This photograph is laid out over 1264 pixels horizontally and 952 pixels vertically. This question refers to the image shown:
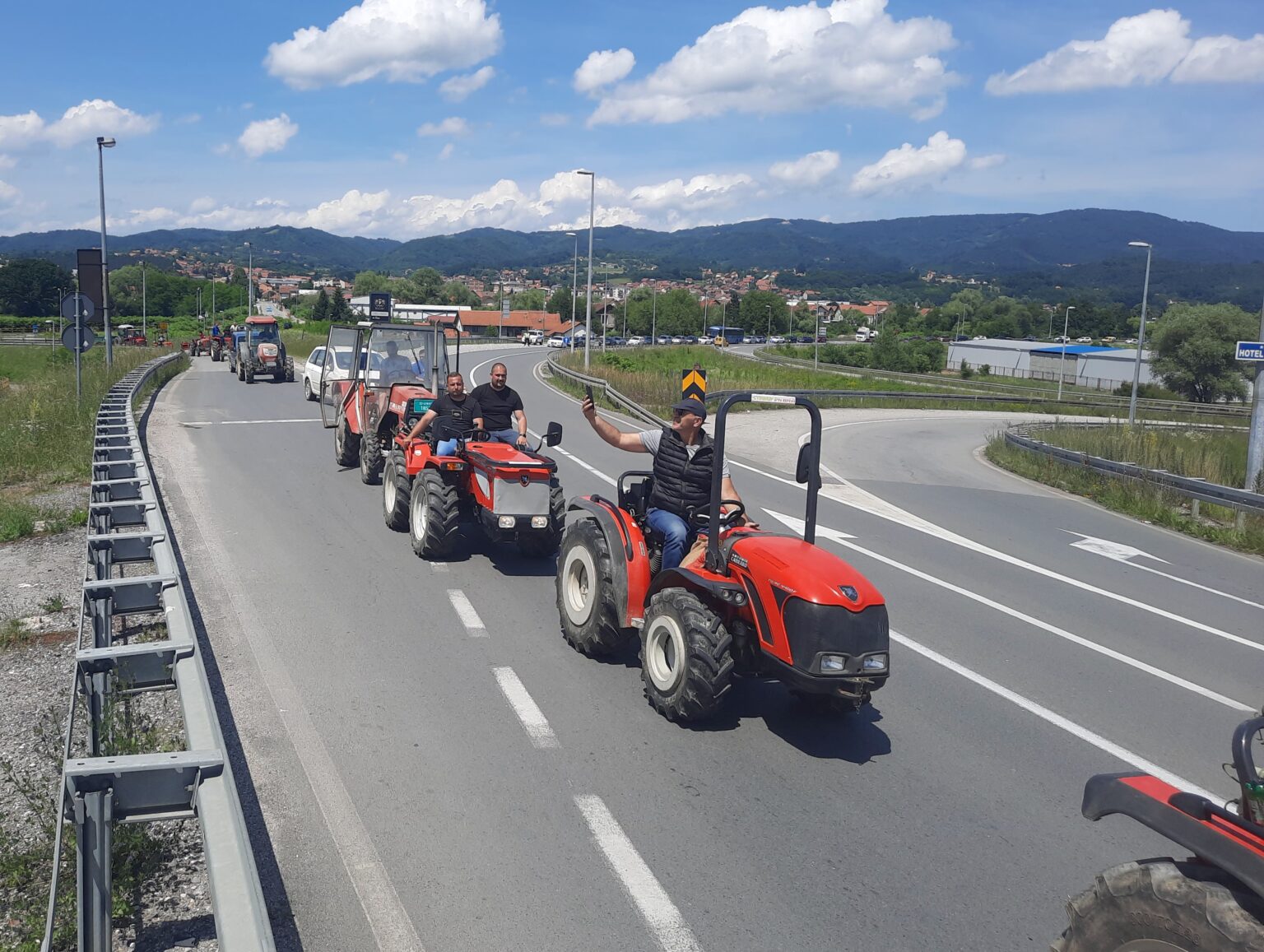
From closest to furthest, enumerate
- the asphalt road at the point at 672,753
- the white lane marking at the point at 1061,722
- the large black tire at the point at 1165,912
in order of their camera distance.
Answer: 1. the large black tire at the point at 1165,912
2. the asphalt road at the point at 672,753
3. the white lane marking at the point at 1061,722

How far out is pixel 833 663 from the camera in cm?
584

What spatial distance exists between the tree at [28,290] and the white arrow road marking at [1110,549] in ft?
386

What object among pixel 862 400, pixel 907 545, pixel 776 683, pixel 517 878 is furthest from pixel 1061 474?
pixel 862 400

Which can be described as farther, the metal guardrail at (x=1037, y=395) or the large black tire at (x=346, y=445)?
the metal guardrail at (x=1037, y=395)

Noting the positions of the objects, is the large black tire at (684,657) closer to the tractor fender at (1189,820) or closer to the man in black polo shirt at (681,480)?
the man in black polo shirt at (681,480)

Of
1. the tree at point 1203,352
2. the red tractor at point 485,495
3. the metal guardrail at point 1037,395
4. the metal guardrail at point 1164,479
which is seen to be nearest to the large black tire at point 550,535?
the red tractor at point 485,495

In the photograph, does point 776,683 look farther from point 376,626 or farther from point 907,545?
point 907,545

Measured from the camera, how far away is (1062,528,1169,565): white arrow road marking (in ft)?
45.1

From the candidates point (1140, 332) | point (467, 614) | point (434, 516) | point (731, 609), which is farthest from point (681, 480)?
point (1140, 332)

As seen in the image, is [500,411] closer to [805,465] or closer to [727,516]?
[727,516]

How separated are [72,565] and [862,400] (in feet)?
121

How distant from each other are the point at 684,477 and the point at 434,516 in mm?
4028

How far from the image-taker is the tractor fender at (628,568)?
735 centimetres

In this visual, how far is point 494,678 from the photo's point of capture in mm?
7535
